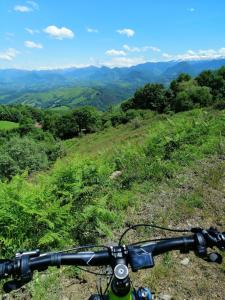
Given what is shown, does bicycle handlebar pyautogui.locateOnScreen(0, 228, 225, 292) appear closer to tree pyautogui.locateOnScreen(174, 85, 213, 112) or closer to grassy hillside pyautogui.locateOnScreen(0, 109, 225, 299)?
grassy hillside pyautogui.locateOnScreen(0, 109, 225, 299)

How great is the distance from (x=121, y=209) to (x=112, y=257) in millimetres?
4939

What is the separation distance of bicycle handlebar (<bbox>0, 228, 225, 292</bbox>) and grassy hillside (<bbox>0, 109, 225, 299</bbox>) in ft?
8.57

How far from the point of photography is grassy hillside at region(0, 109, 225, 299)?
4.90 metres

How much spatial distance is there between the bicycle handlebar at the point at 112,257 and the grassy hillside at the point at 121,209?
261 centimetres

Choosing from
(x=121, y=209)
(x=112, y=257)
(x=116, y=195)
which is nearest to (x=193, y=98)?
(x=116, y=195)

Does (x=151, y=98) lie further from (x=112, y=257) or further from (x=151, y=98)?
(x=112, y=257)

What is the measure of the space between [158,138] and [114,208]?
19.2ft

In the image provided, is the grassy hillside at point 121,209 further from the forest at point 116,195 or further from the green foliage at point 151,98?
the green foliage at point 151,98

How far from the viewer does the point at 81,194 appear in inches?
290

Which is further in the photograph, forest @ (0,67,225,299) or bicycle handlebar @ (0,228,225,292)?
forest @ (0,67,225,299)

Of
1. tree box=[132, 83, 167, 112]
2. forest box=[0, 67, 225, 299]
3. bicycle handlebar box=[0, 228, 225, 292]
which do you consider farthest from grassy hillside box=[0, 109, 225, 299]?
tree box=[132, 83, 167, 112]

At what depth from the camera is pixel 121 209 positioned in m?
7.17

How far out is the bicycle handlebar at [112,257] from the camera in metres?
2.16

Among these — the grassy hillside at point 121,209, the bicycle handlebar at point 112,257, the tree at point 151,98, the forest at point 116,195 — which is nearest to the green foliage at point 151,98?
the tree at point 151,98
